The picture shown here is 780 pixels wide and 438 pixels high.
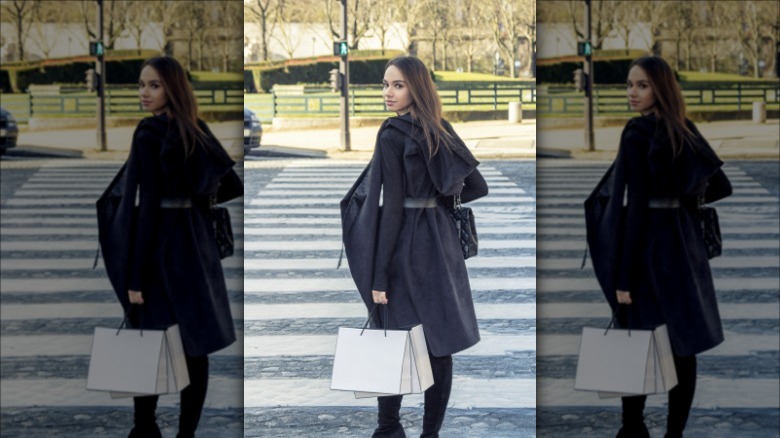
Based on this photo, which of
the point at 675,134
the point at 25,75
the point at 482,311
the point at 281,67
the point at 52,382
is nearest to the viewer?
the point at 675,134

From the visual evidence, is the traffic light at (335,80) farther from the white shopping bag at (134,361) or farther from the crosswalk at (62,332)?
the white shopping bag at (134,361)

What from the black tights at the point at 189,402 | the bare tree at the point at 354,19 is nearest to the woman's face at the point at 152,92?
the black tights at the point at 189,402

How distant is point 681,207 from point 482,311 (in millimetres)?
3374

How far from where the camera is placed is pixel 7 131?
17.3 meters

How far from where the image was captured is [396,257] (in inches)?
205

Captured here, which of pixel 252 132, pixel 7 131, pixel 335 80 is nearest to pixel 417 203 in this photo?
pixel 335 80

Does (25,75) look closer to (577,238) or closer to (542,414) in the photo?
(577,238)

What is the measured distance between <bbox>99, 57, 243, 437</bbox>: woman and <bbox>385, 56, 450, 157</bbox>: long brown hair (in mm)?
801

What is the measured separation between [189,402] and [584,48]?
331cm

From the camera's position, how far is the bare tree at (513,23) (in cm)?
758

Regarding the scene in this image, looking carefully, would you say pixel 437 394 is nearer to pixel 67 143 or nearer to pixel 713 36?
pixel 67 143

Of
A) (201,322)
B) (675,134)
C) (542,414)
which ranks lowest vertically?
(542,414)

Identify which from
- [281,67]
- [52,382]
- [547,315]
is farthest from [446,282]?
[281,67]

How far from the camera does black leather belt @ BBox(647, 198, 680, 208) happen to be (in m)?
4.96
